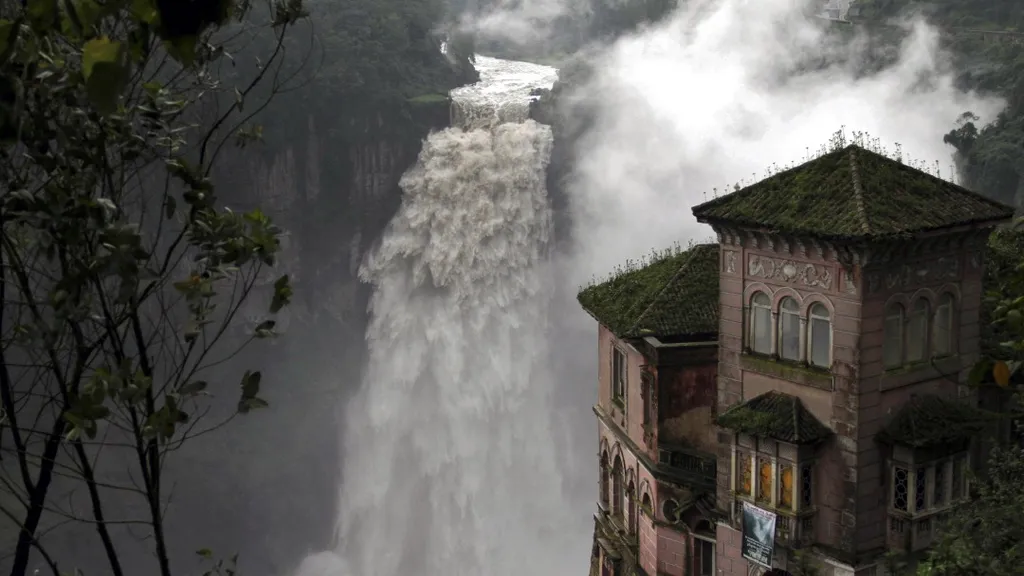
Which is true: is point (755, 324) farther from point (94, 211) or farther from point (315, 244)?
point (315, 244)

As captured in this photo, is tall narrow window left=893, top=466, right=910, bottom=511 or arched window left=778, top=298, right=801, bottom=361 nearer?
tall narrow window left=893, top=466, right=910, bottom=511

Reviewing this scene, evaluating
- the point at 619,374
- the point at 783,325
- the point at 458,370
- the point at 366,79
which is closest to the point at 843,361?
the point at 783,325

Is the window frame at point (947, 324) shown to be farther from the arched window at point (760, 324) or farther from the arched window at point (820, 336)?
the arched window at point (760, 324)

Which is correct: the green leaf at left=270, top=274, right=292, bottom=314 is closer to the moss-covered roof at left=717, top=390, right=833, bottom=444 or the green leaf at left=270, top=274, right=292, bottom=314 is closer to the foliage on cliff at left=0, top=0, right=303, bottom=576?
the foliage on cliff at left=0, top=0, right=303, bottom=576

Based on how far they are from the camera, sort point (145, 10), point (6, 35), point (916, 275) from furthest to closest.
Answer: point (916, 275) < point (145, 10) < point (6, 35)

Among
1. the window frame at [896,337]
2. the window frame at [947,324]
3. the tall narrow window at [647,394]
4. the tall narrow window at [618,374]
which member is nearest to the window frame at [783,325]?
the window frame at [896,337]

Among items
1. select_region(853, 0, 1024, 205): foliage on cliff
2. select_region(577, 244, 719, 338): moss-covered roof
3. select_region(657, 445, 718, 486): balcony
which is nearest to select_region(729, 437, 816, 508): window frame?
select_region(657, 445, 718, 486): balcony
